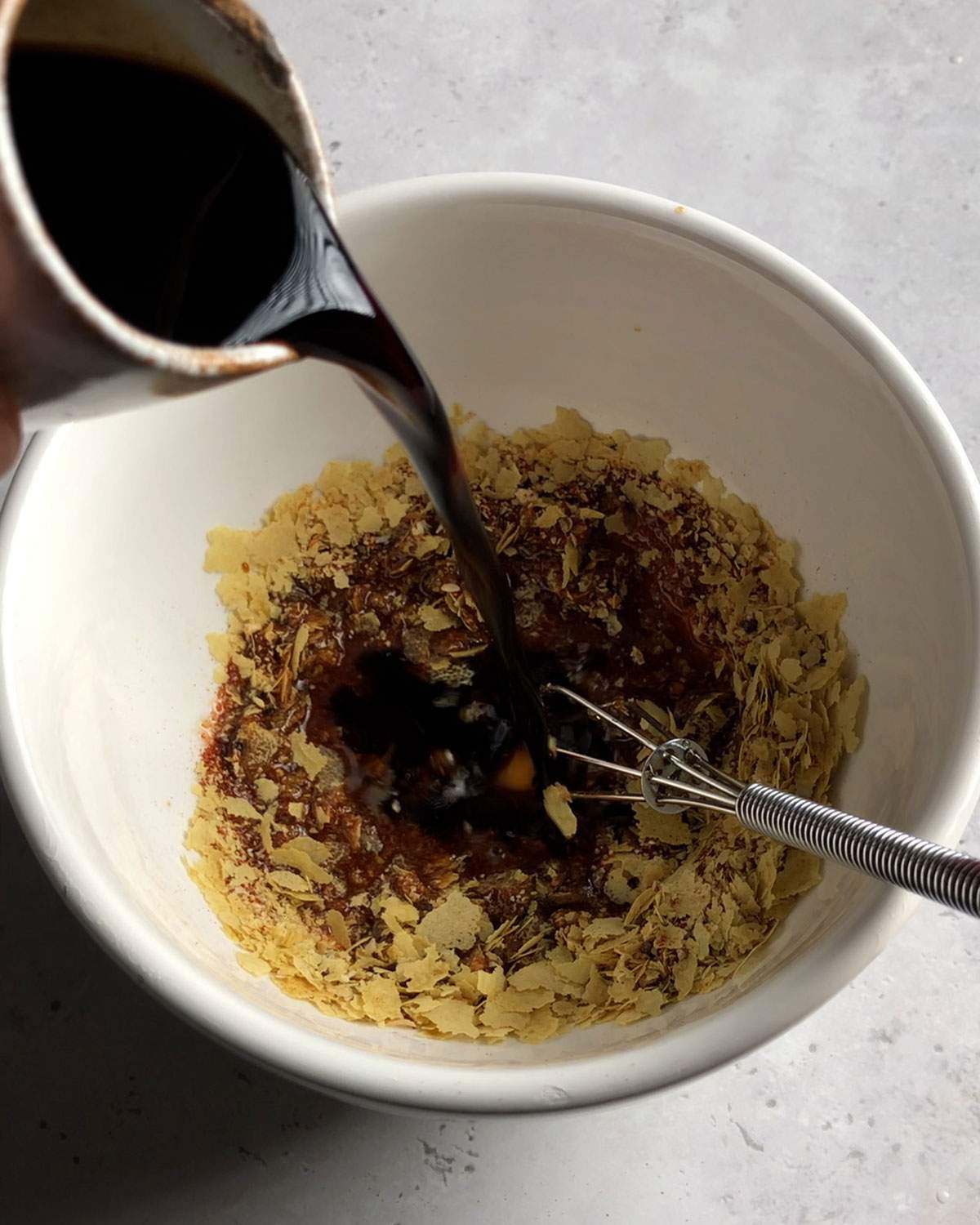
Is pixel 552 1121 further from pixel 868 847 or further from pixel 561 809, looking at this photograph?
pixel 868 847

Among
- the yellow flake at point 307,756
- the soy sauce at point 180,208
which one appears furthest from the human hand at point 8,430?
the yellow flake at point 307,756

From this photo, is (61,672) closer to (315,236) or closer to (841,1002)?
(315,236)

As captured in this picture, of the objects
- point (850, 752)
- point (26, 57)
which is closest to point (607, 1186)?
point (850, 752)

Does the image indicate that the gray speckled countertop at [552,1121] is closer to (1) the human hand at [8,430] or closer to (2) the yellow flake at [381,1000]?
(2) the yellow flake at [381,1000]

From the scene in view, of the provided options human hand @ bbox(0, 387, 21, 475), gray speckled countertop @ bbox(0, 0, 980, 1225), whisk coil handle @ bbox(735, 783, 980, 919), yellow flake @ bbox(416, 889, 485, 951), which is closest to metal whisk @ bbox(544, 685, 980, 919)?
whisk coil handle @ bbox(735, 783, 980, 919)

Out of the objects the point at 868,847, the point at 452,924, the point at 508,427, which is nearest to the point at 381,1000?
the point at 452,924

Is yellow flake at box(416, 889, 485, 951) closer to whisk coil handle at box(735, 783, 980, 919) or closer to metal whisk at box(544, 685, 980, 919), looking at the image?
metal whisk at box(544, 685, 980, 919)

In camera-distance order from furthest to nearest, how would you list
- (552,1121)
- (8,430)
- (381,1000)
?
(552,1121) < (381,1000) < (8,430)
